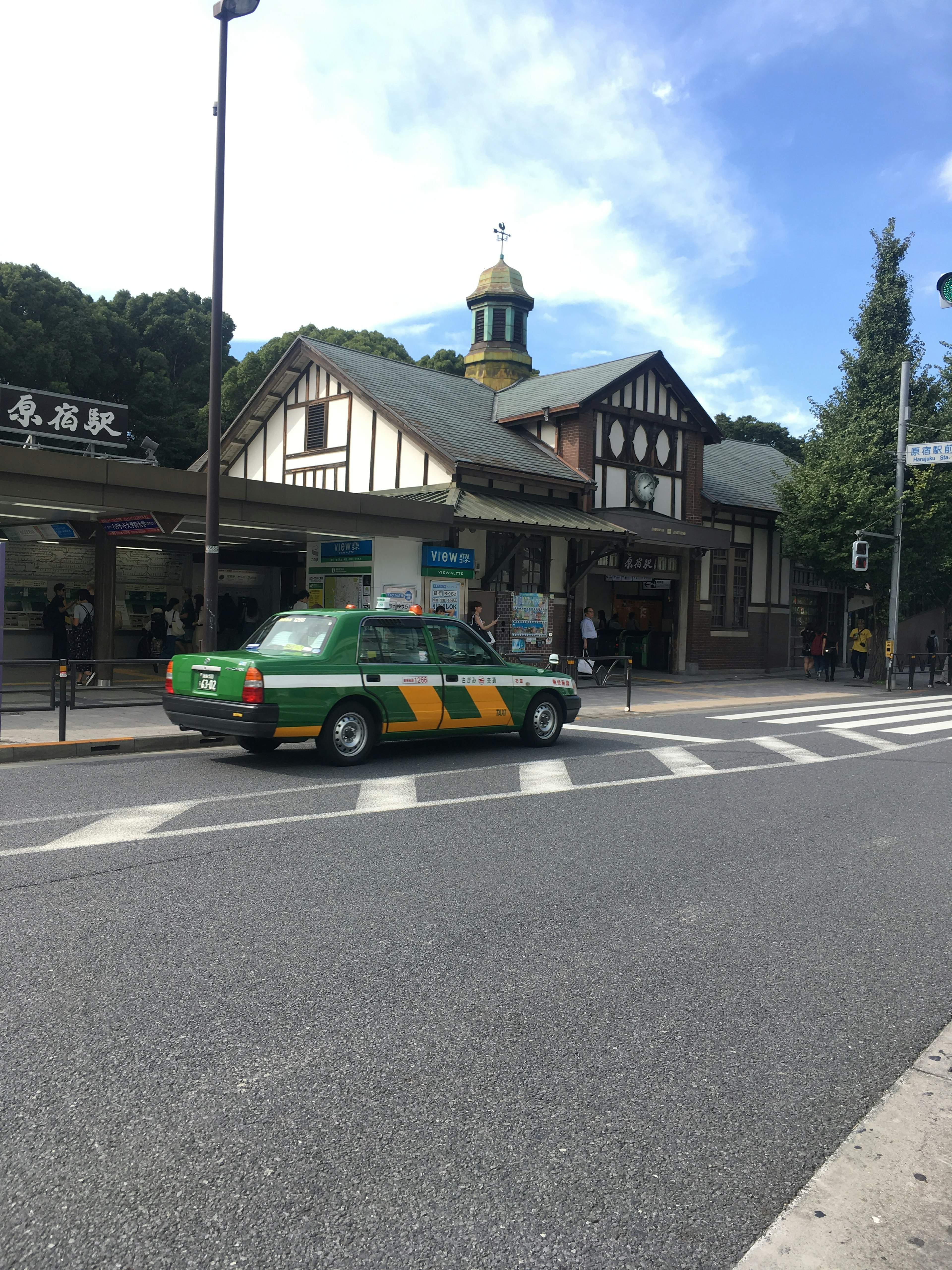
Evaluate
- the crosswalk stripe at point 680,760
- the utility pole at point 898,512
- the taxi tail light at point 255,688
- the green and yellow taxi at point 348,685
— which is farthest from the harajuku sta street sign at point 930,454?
the taxi tail light at point 255,688

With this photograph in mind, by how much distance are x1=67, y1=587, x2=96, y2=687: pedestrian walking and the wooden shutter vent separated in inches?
364

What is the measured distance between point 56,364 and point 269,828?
33332 millimetres

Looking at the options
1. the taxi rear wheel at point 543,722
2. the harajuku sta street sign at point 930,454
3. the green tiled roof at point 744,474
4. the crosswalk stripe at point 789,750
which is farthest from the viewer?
the green tiled roof at point 744,474

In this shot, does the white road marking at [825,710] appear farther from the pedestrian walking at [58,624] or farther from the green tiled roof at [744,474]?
the pedestrian walking at [58,624]

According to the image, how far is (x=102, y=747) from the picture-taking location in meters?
11.3

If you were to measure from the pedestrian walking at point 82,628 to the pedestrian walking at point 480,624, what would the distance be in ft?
23.4

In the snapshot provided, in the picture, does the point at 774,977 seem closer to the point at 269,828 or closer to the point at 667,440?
the point at 269,828

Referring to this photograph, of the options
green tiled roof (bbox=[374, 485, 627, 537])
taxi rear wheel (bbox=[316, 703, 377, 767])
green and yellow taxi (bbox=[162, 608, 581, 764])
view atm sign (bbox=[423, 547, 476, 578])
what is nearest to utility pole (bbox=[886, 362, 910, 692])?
green tiled roof (bbox=[374, 485, 627, 537])

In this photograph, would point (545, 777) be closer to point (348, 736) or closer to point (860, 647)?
point (348, 736)

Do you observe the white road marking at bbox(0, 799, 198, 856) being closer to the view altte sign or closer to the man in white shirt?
the view altte sign

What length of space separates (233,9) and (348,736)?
33.2ft

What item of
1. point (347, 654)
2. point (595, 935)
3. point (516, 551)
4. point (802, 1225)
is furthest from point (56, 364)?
point (802, 1225)

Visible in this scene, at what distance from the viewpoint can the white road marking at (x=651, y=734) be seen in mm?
13492

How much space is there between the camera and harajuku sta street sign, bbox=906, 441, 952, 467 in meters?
23.4
